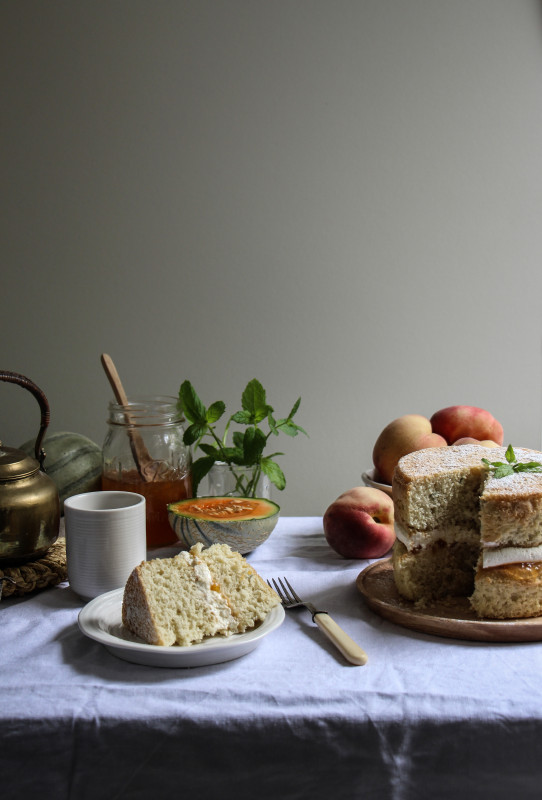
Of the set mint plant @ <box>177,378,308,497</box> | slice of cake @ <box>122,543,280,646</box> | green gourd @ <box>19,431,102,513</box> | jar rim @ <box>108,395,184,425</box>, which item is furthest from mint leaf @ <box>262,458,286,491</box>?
green gourd @ <box>19,431,102,513</box>

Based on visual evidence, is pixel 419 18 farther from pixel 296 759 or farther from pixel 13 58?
pixel 296 759

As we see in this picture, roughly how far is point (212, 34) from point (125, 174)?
2.00 feet

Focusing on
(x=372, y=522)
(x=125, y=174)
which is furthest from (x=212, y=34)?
(x=372, y=522)

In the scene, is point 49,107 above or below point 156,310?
above

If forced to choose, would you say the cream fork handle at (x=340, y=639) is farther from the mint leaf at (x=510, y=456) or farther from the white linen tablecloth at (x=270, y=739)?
the mint leaf at (x=510, y=456)

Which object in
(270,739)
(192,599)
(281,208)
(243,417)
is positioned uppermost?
(281,208)

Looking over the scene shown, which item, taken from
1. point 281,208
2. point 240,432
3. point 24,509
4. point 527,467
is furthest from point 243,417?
point 281,208

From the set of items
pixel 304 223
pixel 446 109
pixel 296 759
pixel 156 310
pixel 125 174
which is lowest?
pixel 296 759

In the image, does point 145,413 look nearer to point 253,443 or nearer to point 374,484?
point 253,443

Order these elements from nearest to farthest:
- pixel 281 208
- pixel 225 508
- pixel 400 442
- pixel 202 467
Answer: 1. pixel 225 508
2. pixel 202 467
3. pixel 400 442
4. pixel 281 208

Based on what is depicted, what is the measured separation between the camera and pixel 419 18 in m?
2.57

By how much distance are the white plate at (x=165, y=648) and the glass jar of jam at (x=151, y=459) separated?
1.48 ft

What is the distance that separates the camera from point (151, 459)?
1.54m

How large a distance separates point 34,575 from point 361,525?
0.65 m
